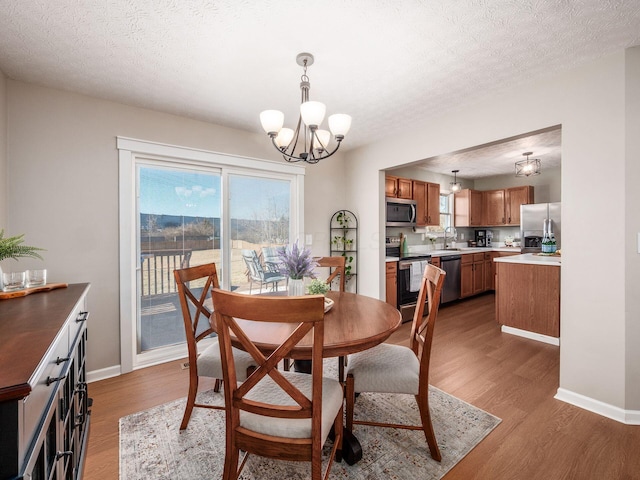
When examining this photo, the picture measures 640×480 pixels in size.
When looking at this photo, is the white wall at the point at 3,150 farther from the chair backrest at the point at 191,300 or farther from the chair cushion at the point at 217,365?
the chair cushion at the point at 217,365

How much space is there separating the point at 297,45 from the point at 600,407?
10.5 ft

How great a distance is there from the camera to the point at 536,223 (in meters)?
5.23

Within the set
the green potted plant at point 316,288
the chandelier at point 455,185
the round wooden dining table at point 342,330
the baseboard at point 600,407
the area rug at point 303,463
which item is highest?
the chandelier at point 455,185

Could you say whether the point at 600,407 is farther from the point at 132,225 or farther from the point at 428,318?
the point at 132,225

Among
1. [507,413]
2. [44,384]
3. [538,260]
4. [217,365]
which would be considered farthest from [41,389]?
[538,260]

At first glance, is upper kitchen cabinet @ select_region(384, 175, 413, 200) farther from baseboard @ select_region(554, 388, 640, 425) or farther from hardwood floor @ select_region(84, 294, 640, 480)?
baseboard @ select_region(554, 388, 640, 425)

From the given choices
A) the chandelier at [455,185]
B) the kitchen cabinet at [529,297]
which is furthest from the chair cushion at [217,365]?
the chandelier at [455,185]

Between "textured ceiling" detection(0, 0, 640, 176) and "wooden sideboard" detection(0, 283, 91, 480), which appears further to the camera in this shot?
"textured ceiling" detection(0, 0, 640, 176)

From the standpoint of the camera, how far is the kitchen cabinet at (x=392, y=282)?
4.16 m

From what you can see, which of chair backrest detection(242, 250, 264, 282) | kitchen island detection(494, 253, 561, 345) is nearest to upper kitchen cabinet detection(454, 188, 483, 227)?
kitchen island detection(494, 253, 561, 345)

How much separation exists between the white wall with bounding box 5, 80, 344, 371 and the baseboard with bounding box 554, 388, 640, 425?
12.2ft

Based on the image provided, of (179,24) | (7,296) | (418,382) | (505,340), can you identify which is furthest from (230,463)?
(505,340)

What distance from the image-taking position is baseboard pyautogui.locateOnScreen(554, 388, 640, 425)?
6.49 ft

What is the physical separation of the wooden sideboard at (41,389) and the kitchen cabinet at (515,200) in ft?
21.8
